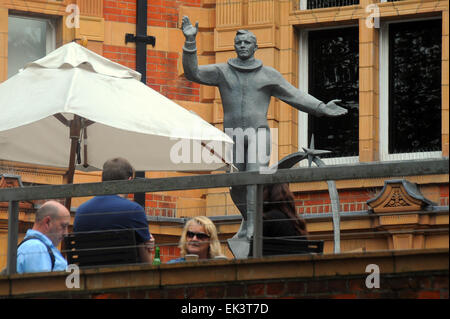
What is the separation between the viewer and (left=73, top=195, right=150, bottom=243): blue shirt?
13.4m

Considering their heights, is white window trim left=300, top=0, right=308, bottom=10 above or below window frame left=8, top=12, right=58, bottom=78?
above

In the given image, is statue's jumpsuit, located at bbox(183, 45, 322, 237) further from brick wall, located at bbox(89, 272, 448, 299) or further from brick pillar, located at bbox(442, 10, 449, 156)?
brick pillar, located at bbox(442, 10, 449, 156)

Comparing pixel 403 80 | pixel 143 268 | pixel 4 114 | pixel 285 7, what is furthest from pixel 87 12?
pixel 143 268

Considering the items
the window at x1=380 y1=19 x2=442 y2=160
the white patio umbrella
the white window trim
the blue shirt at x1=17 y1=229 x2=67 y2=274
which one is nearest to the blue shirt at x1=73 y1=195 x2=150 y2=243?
the blue shirt at x1=17 y1=229 x2=67 y2=274

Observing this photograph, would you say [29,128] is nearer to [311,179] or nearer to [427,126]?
[311,179]

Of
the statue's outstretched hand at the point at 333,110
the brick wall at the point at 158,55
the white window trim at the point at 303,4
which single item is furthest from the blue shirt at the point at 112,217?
the white window trim at the point at 303,4

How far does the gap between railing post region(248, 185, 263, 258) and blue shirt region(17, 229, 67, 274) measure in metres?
1.50

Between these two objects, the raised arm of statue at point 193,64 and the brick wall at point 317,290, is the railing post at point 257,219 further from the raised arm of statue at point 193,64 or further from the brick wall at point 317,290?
the raised arm of statue at point 193,64

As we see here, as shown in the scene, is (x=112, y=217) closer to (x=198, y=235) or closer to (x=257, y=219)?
(x=198, y=235)

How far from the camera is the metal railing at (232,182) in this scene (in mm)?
12500

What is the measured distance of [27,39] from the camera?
22.4 metres

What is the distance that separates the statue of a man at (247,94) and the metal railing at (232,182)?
2.30m

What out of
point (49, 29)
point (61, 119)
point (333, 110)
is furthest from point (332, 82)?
point (333, 110)

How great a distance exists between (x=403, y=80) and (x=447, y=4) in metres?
1.10
